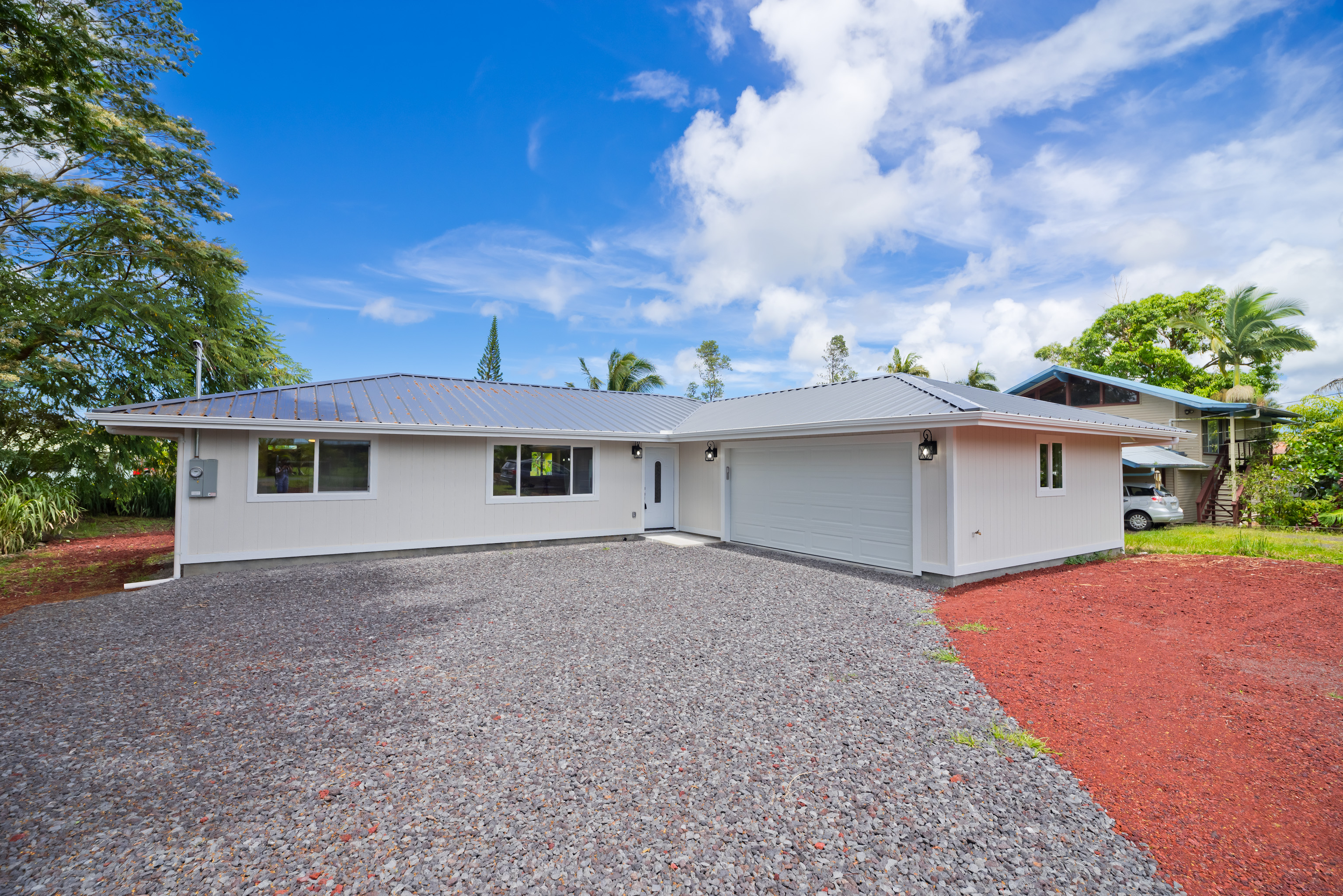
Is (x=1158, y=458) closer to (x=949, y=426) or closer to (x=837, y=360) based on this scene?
(x=949, y=426)

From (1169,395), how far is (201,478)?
23.6m

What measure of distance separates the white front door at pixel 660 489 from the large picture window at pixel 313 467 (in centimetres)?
573

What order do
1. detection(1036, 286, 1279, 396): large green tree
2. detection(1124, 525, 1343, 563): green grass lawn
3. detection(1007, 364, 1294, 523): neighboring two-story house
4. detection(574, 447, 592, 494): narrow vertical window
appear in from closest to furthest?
1. detection(1124, 525, 1343, 563): green grass lawn
2. detection(574, 447, 592, 494): narrow vertical window
3. detection(1007, 364, 1294, 523): neighboring two-story house
4. detection(1036, 286, 1279, 396): large green tree

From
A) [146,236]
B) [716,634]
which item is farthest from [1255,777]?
[146,236]

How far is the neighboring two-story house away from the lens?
16.0 metres

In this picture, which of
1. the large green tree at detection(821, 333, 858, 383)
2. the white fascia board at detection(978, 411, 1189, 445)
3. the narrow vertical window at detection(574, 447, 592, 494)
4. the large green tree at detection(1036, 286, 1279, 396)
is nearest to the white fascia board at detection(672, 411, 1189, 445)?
the white fascia board at detection(978, 411, 1189, 445)

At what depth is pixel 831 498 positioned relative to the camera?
933 cm

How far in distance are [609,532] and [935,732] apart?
28.5 ft

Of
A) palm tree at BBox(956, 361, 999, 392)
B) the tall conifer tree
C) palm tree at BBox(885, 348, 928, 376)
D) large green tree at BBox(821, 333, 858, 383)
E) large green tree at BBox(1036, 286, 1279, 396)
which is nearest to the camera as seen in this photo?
large green tree at BBox(1036, 286, 1279, 396)

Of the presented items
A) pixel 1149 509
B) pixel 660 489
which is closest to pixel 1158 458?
pixel 1149 509

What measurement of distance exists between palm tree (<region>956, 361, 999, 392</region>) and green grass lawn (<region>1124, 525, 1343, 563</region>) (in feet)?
48.5

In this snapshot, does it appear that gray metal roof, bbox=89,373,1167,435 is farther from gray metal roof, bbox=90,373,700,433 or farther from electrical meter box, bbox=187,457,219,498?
electrical meter box, bbox=187,457,219,498

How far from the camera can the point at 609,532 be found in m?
11.6

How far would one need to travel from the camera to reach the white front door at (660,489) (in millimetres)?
12680
